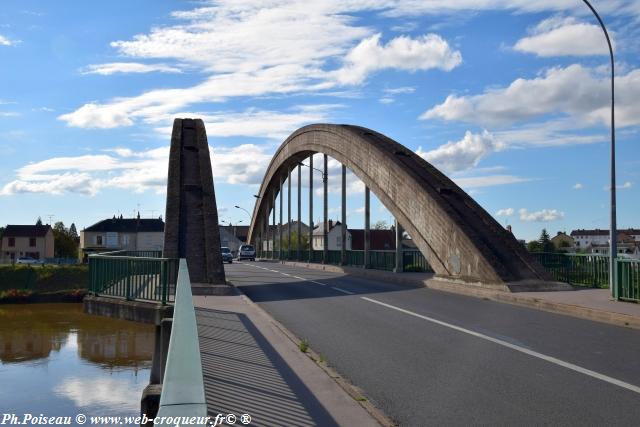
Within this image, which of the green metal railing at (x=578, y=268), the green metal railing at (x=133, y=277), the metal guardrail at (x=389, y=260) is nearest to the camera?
the green metal railing at (x=133, y=277)

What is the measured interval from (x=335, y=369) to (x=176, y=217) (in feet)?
53.2

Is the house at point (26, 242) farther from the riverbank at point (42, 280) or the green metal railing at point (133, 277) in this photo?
the green metal railing at point (133, 277)

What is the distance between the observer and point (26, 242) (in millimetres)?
108688

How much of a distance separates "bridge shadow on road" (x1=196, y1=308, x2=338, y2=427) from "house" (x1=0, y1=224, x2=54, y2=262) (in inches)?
Result: 4221

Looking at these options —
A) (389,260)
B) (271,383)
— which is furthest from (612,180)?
(389,260)

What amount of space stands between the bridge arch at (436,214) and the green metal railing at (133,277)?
10.1 m

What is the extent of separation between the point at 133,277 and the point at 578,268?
13671mm

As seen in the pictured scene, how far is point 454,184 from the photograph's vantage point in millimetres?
27250

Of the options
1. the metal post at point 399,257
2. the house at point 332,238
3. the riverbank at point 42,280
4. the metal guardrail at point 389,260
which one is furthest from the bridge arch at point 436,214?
the house at point 332,238

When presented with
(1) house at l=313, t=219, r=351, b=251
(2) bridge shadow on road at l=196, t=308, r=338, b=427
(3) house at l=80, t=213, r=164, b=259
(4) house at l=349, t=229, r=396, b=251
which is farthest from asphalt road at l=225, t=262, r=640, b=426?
(1) house at l=313, t=219, r=351, b=251

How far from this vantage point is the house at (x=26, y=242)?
352ft

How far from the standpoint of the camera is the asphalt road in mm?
6094

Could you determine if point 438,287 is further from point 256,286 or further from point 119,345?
point 119,345

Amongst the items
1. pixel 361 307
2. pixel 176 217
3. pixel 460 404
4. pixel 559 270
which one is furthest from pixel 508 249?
pixel 460 404
